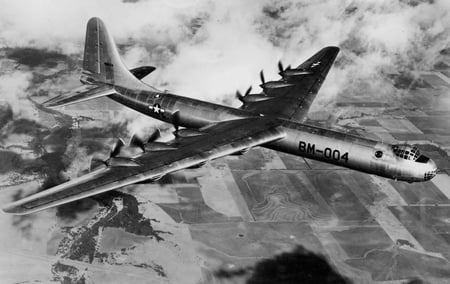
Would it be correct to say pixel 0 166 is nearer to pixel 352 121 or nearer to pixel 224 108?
pixel 224 108

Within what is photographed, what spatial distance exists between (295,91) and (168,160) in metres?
21.7

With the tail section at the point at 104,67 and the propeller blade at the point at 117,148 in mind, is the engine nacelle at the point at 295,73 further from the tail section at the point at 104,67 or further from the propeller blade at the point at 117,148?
the propeller blade at the point at 117,148

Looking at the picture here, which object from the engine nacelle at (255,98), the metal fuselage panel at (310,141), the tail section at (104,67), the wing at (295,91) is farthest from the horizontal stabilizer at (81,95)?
the wing at (295,91)

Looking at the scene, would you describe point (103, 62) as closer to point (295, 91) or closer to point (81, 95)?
point (81, 95)

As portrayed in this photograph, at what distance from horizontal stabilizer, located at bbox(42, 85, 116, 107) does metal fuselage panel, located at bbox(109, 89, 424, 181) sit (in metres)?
3.58

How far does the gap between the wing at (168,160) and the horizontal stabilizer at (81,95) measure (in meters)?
14.6

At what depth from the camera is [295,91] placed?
56.7 metres

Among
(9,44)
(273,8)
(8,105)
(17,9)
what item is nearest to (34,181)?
(8,105)

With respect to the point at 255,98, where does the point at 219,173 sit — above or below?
below

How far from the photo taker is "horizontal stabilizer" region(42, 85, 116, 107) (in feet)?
166

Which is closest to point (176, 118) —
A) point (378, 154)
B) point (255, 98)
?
point (255, 98)

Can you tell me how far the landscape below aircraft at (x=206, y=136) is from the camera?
38812mm

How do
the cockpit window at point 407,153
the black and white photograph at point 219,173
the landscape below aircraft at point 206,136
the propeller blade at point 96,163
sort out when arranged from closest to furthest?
1. the landscape below aircraft at point 206,136
2. the propeller blade at point 96,163
3. the cockpit window at point 407,153
4. the black and white photograph at point 219,173

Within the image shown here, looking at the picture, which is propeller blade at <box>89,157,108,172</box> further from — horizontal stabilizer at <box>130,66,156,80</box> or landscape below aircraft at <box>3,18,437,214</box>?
horizontal stabilizer at <box>130,66,156,80</box>
